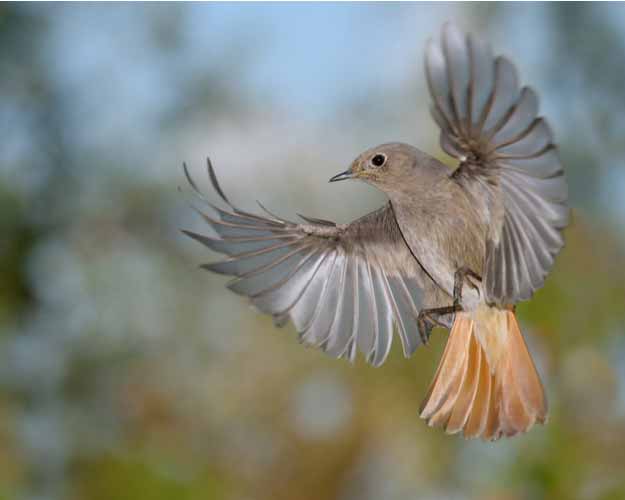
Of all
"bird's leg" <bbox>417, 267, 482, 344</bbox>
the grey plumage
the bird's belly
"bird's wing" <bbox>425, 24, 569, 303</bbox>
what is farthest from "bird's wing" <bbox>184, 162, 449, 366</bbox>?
"bird's wing" <bbox>425, 24, 569, 303</bbox>

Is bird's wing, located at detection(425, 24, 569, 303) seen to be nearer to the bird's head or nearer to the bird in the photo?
the bird

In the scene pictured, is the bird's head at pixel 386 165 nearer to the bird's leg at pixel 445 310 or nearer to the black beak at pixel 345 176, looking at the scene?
the black beak at pixel 345 176

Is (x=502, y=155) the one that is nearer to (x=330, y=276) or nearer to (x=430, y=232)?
(x=430, y=232)

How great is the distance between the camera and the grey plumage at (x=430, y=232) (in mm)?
1560

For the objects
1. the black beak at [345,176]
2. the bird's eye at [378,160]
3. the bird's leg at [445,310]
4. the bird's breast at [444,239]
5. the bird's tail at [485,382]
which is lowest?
the bird's tail at [485,382]

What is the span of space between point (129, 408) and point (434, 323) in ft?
23.6

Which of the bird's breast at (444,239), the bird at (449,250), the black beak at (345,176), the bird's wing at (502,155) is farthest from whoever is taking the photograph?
the black beak at (345,176)

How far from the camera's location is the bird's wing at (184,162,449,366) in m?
2.38

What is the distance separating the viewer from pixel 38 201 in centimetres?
1032

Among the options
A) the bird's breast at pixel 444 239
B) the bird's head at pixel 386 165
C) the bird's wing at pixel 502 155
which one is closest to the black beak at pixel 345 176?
the bird's head at pixel 386 165

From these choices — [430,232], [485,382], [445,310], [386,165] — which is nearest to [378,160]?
[386,165]

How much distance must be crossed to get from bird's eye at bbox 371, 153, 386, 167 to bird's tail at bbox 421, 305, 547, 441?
352 mm

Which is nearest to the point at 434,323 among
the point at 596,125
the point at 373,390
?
the point at 596,125

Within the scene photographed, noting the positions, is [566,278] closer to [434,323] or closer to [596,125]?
[596,125]
